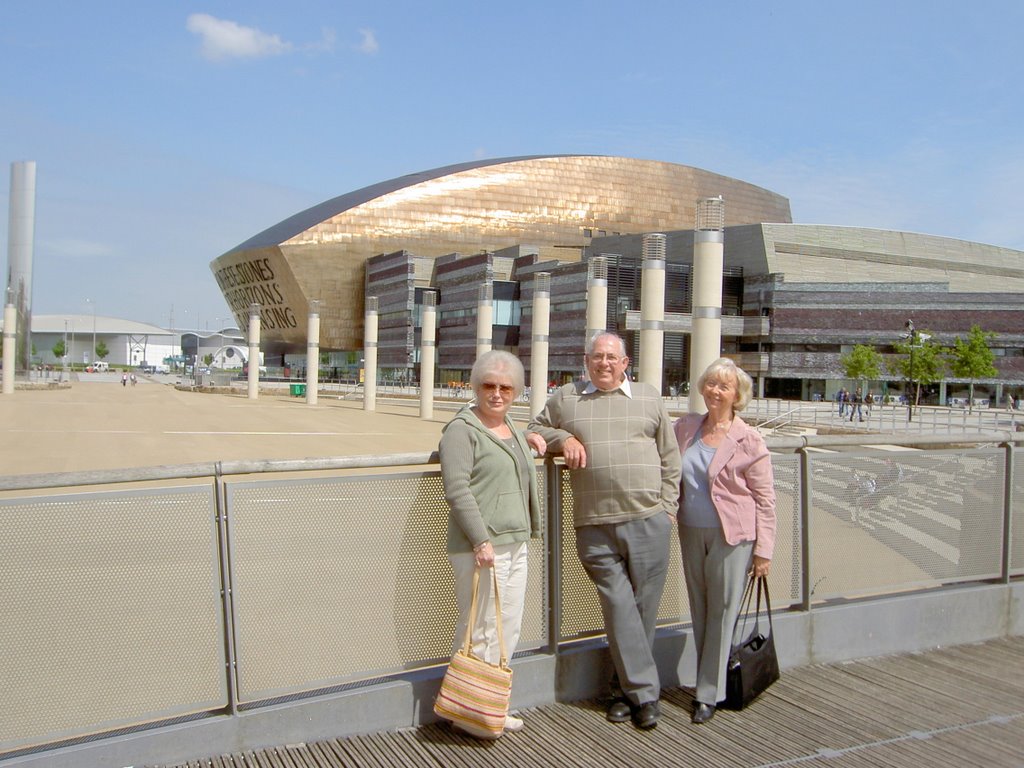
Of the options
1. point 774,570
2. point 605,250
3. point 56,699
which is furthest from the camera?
point 605,250

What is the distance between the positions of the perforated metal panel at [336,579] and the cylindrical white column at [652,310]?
60.8 ft

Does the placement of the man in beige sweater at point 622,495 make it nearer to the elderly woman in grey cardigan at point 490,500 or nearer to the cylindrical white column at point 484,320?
the elderly woman in grey cardigan at point 490,500

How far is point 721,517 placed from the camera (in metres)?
4.24

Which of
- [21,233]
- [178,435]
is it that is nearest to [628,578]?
[178,435]

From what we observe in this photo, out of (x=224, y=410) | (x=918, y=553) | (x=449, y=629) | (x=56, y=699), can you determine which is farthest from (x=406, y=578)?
(x=224, y=410)

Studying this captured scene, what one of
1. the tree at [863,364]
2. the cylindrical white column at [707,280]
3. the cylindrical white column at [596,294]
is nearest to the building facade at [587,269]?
the tree at [863,364]

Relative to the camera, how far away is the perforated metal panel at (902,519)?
5.13 meters

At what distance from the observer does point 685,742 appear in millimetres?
4066

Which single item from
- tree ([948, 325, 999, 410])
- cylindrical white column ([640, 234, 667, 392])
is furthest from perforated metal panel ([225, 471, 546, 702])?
tree ([948, 325, 999, 410])

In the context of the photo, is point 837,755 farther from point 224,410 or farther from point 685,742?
point 224,410

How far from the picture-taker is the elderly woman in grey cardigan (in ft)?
12.4

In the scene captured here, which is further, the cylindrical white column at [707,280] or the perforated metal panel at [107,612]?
the cylindrical white column at [707,280]

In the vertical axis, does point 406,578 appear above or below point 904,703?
above

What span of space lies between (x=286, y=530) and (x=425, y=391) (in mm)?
33148
